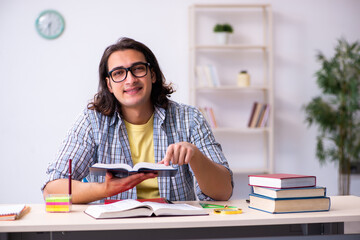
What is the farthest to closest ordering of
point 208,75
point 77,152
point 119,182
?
point 208,75
point 77,152
point 119,182

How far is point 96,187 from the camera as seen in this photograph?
1.62 meters

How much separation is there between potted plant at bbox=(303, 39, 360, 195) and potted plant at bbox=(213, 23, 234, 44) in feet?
3.05

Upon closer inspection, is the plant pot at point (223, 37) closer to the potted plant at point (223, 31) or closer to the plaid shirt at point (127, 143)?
the potted plant at point (223, 31)

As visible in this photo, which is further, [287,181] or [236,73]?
[236,73]

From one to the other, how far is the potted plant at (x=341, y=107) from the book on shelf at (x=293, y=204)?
117 inches

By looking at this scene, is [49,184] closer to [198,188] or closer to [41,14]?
[198,188]

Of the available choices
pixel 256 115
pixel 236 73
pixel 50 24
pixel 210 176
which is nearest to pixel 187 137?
pixel 210 176

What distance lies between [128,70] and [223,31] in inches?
95.9

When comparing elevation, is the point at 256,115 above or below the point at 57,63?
below

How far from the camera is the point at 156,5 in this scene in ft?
14.5

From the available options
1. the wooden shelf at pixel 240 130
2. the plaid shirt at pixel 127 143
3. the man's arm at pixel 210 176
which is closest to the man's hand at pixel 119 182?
the man's arm at pixel 210 176

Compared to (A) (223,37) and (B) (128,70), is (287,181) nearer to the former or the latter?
(B) (128,70)

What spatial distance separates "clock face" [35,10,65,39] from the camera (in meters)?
4.30

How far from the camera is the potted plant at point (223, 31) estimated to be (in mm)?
4281
